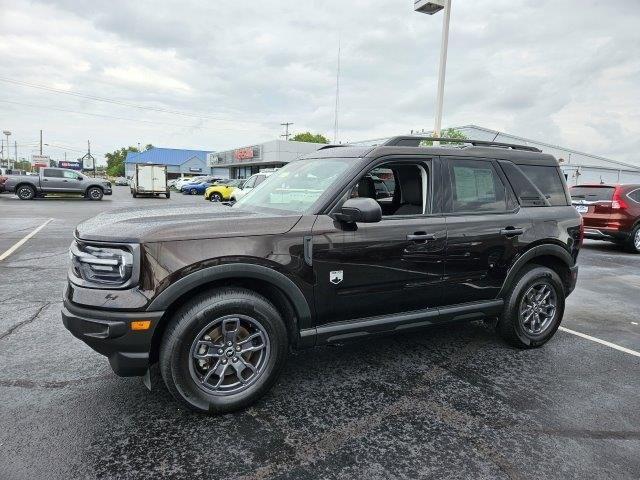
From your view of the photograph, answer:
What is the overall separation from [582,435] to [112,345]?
3.07 m

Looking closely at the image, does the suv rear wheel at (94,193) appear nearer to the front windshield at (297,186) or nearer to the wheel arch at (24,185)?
the wheel arch at (24,185)

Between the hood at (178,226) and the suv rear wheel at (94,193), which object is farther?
the suv rear wheel at (94,193)

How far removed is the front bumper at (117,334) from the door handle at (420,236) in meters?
1.94

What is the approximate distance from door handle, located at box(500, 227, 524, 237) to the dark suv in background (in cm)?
1

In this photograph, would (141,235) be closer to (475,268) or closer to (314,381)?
(314,381)

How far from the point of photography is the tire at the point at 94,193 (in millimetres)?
25234

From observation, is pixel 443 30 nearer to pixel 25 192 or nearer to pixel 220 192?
pixel 220 192

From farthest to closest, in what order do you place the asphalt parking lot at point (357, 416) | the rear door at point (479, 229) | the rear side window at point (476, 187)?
1. the rear side window at point (476, 187)
2. the rear door at point (479, 229)
3. the asphalt parking lot at point (357, 416)

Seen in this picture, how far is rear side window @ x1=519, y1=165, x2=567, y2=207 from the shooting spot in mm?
4391

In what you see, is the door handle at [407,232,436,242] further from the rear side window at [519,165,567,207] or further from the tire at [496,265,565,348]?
the rear side window at [519,165,567,207]

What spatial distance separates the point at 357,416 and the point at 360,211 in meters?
1.42

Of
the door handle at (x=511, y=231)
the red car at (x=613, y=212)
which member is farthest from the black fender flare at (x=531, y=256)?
the red car at (x=613, y=212)

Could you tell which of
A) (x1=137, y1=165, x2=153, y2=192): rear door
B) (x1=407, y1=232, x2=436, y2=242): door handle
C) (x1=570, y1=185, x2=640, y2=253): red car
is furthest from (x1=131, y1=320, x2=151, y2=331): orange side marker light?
(x1=137, y1=165, x2=153, y2=192): rear door

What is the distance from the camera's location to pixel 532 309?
4.34 metres
